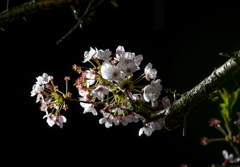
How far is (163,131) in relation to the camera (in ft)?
4.19

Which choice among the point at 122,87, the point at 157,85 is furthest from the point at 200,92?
the point at 122,87

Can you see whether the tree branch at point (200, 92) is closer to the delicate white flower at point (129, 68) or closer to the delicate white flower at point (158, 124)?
the delicate white flower at point (158, 124)

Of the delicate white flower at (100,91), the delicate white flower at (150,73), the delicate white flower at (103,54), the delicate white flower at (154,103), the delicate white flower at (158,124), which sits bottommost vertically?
the delicate white flower at (158,124)

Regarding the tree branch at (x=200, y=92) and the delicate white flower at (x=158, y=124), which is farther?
the delicate white flower at (x=158, y=124)

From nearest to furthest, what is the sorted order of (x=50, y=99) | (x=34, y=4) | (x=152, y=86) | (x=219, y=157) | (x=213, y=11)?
(x=152, y=86) → (x=50, y=99) → (x=34, y=4) → (x=219, y=157) → (x=213, y=11)

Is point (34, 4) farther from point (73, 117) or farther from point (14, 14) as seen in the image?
point (73, 117)

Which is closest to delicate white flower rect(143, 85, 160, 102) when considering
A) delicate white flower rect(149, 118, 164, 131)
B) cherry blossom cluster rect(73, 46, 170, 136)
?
cherry blossom cluster rect(73, 46, 170, 136)

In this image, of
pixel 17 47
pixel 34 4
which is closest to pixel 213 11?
pixel 34 4

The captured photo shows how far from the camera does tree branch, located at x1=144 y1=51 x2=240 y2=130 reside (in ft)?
1.89

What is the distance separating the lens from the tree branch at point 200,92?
22.7 inches

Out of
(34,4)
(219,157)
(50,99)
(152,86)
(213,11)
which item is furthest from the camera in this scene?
(213,11)

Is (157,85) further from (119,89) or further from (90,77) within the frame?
(90,77)

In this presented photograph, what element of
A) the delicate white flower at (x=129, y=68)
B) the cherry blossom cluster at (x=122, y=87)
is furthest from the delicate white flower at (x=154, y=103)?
the delicate white flower at (x=129, y=68)

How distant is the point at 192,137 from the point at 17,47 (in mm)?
1234
